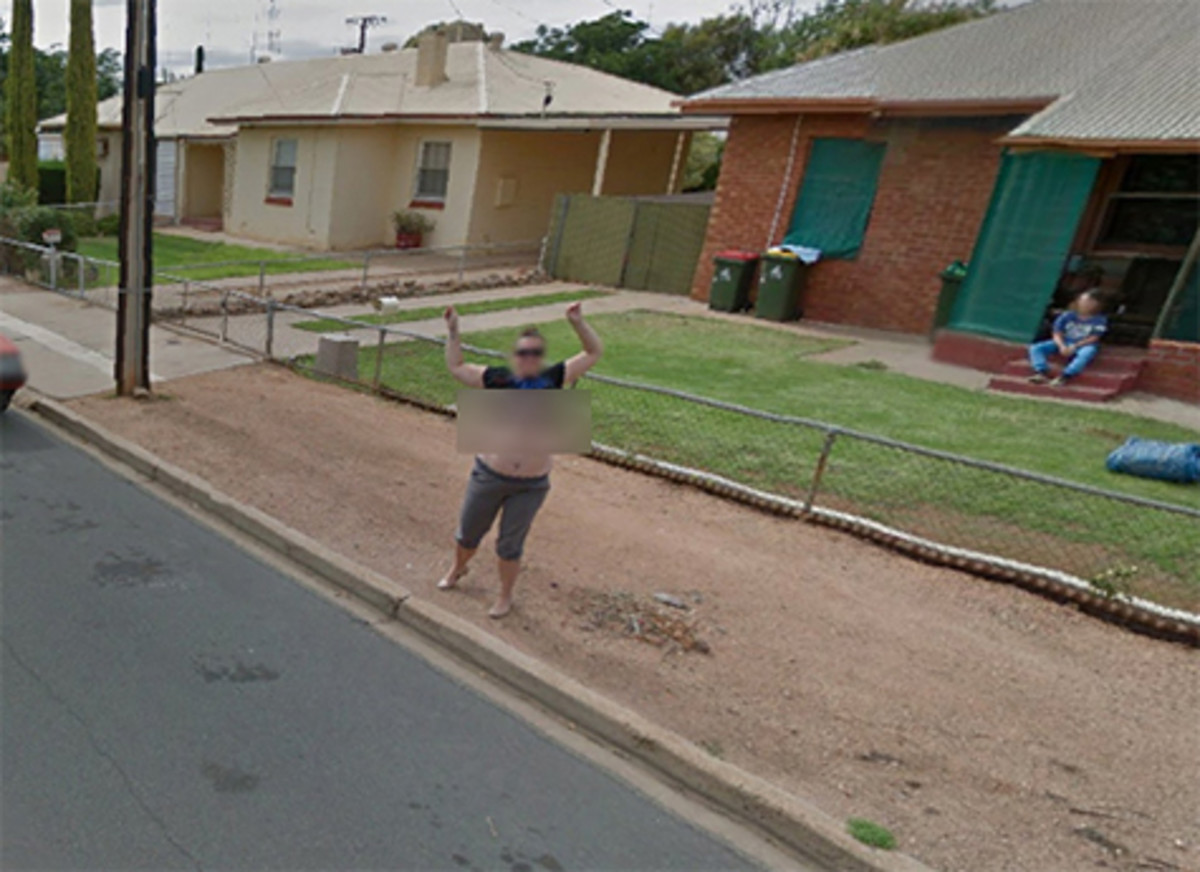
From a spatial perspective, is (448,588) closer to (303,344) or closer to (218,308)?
(303,344)

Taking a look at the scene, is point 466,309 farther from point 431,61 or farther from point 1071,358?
point 431,61

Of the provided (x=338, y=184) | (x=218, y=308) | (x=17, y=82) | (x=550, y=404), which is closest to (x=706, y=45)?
(x=338, y=184)

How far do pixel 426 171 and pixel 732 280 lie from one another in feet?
33.8

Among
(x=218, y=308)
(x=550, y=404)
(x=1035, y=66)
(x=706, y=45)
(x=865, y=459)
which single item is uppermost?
(x=706, y=45)

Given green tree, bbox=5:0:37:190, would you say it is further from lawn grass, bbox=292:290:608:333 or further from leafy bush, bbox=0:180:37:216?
lawn grass, bbox=292:290:608:333

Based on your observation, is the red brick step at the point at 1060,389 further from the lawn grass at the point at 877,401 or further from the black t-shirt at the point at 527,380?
the black t-shirt at the point at 527,380

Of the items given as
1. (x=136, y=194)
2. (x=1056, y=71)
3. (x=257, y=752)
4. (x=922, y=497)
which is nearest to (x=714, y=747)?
(x=257, y=752)

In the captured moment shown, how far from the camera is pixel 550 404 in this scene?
3.53 meters

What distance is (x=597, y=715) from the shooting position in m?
3.23

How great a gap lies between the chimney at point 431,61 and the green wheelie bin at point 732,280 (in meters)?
11.8

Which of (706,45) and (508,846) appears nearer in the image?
(508,846)

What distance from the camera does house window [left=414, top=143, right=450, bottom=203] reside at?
18.9 m

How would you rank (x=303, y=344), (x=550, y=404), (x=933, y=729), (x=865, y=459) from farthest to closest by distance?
(x=303, y=344), (x=865, y=459), (x=550, y=404), (x=933, y=729)

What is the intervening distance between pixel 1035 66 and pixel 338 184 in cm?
1567
